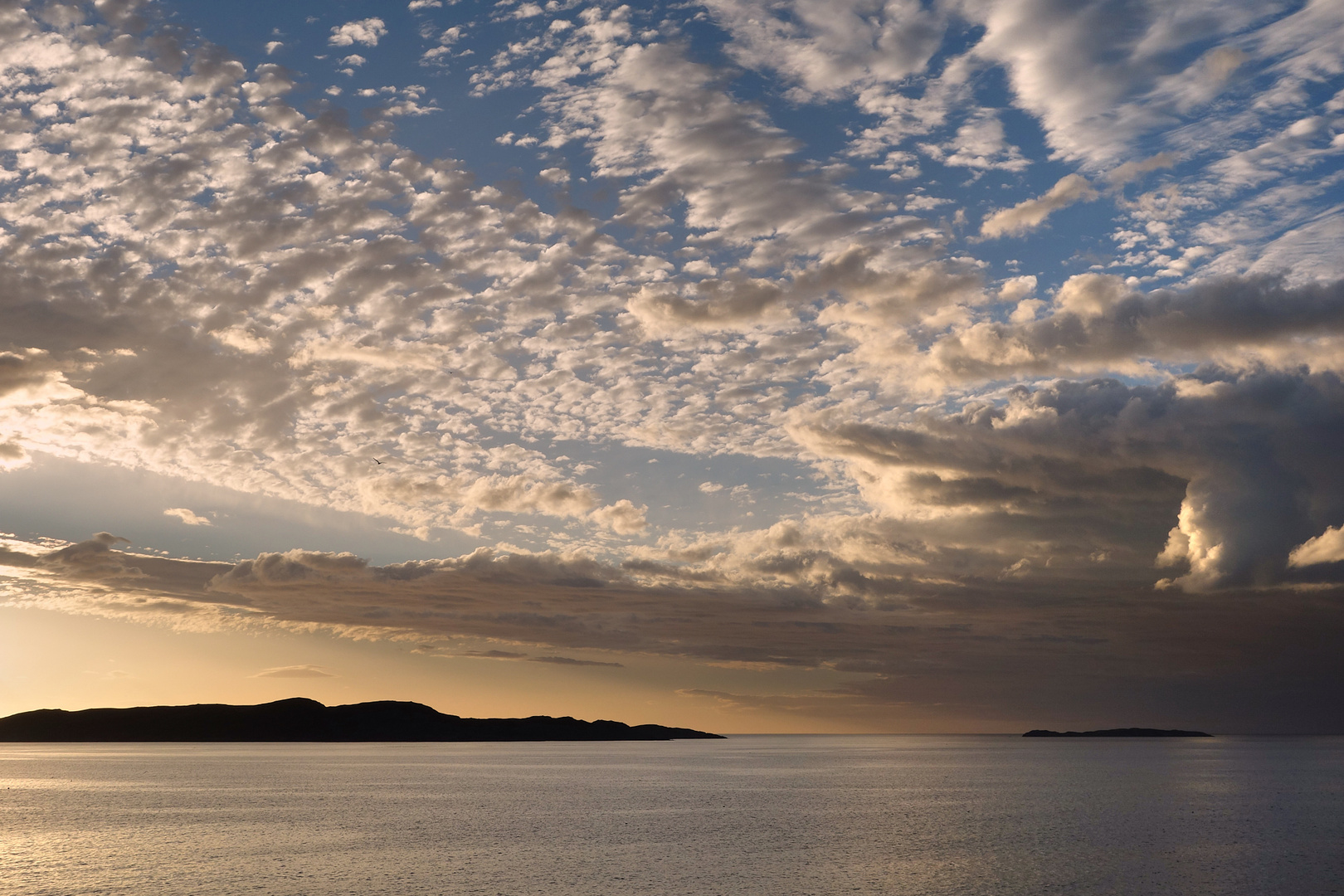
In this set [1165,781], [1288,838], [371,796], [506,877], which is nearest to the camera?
[506,877]

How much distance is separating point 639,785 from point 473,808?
56886 mm

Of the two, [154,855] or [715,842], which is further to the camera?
[715,842]

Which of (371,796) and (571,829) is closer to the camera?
(571,829)

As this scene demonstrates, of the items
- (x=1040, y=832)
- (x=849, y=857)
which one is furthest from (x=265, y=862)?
(x=1040, y=832)

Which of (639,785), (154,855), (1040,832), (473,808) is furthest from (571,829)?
(639,785)

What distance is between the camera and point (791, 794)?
15225 cm

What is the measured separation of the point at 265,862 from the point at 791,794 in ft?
319

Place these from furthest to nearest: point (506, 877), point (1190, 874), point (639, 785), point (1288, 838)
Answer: point (639, 785) < point (1288, 838) < point (1190, 874) < point (506, 877)

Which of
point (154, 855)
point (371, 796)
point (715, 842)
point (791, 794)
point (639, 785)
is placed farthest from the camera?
point (639, 785)

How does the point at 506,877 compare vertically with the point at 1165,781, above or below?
above

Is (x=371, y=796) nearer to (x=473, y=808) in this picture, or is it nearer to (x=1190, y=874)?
(x=473, y=808)

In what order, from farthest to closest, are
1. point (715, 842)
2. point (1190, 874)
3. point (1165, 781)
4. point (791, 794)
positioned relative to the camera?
point (1165, 781) → point (791, 794) → point (715, 842) → point (1190, 874)

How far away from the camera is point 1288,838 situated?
92.1m

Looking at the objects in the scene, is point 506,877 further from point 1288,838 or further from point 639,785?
point 639,785
